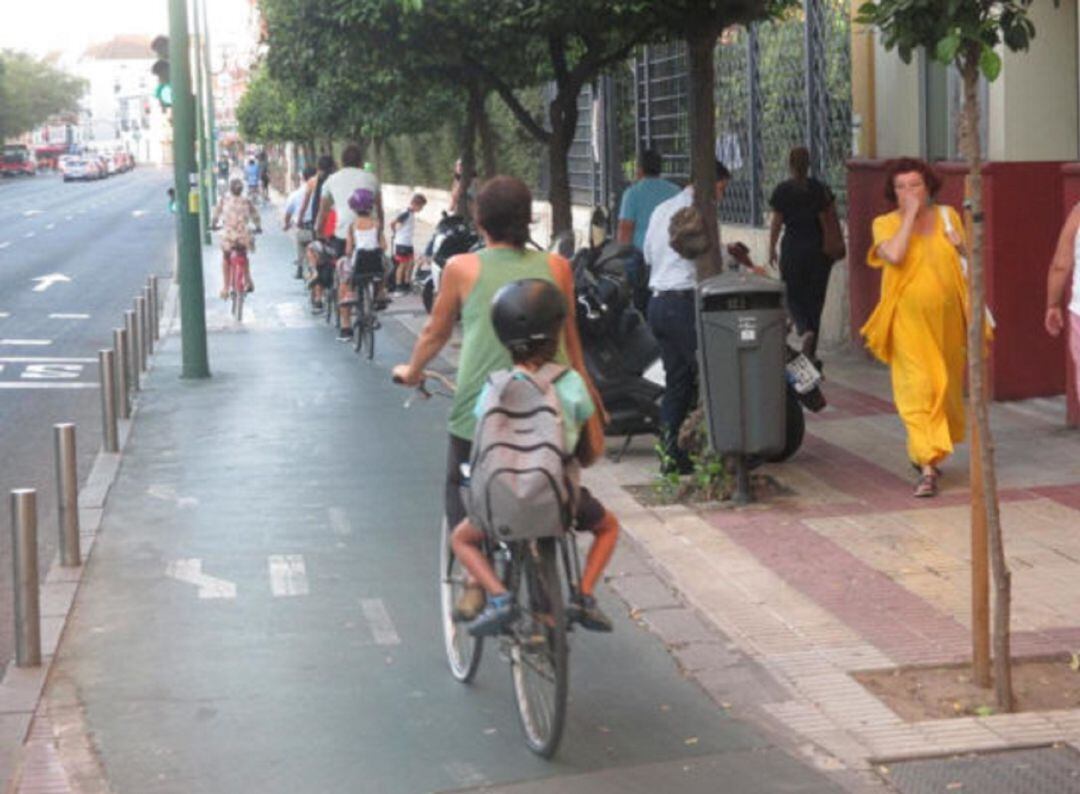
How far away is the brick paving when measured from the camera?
684cm

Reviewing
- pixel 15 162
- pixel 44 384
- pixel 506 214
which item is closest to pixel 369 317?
pixel 44 384

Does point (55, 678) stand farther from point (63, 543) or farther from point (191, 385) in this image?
point (191, 385)

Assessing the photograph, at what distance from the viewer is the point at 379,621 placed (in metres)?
8.62

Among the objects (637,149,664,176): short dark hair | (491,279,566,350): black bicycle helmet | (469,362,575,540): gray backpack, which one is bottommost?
(469,362,575,540): gray backpack

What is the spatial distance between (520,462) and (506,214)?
3.43 ft

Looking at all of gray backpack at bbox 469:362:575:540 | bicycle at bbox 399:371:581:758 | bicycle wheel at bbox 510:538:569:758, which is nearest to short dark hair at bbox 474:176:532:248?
bicycle at bbox 399:371:581:758

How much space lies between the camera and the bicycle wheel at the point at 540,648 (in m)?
6.40

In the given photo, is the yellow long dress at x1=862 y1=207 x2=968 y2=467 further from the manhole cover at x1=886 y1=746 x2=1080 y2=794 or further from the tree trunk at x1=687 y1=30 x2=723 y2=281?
the manhole cover at x1=886 y1=746 x2=1080 y2=794

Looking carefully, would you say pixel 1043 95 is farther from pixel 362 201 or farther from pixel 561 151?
pixel 362 201

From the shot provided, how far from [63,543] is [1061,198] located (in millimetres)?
7407

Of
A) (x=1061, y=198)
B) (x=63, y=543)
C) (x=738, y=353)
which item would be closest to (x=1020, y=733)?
(x=738, y=353)

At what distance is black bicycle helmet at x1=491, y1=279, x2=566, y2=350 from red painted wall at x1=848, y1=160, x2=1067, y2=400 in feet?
27.0

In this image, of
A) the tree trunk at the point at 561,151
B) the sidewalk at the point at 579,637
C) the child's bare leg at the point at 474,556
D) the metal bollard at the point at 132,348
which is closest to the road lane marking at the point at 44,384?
the metal bollard at the point at 132,348

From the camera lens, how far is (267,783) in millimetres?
6406
